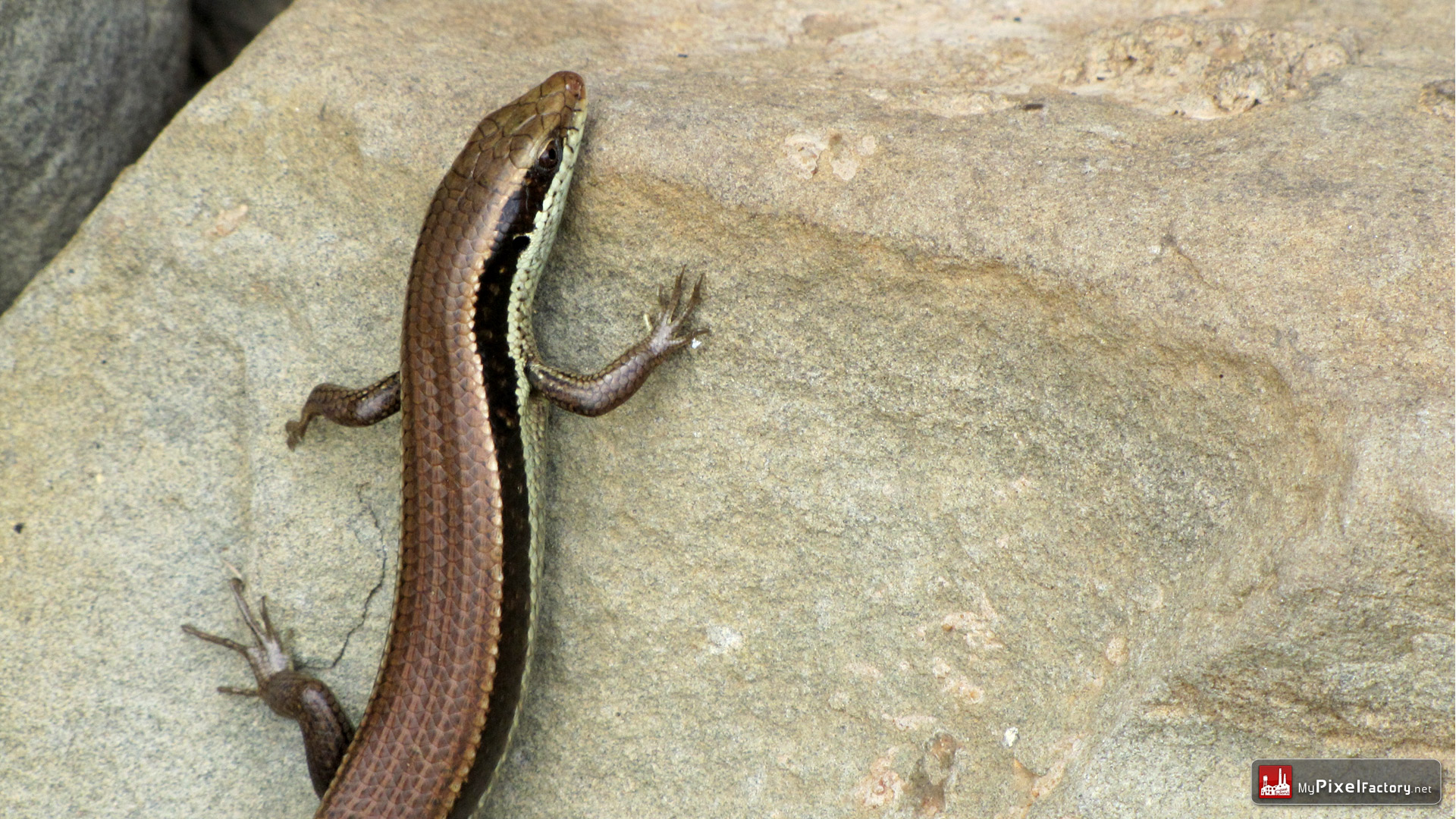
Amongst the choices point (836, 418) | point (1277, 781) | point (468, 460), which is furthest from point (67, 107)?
point (1277, 781)

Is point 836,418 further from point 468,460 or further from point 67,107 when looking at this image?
point 67,107

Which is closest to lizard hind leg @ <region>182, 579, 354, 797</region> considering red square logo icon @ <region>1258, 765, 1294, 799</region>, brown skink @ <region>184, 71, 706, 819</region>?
brown skink @ <region>184, 71, 706, 819</region>

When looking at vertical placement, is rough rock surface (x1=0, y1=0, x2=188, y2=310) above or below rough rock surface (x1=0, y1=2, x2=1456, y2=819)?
above

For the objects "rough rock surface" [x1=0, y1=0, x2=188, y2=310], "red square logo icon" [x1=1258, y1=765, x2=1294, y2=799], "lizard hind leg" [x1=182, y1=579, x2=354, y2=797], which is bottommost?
"red square logo icon" [x1=1258, y1=765, x2=1294, y2=799]

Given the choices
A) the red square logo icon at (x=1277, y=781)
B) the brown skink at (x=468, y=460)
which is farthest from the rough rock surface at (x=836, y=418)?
the brown skink at (x=468, y=460)

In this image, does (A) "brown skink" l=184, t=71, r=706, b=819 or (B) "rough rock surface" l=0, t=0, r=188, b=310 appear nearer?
(A) "brown skink" l=184, t=71, r=706, b=819

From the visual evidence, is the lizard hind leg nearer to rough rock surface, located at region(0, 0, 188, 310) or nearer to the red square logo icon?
rough rock surface, located at region(0, 0, 188, 310)
